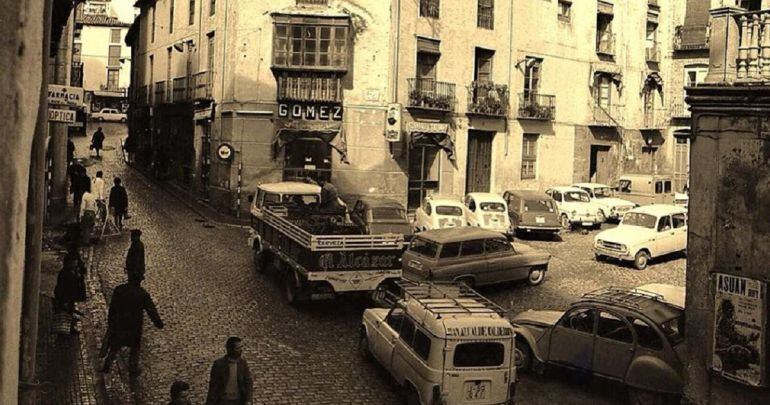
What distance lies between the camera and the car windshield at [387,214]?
20438 mm

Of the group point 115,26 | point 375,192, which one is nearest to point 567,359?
point 375,192

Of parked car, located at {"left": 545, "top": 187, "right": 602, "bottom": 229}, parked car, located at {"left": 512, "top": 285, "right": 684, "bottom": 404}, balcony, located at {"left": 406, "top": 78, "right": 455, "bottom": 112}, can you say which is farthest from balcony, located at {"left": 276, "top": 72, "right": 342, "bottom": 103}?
parked car, located at {"left": 512, "top": 285, "right": 684, "bottom": 404}

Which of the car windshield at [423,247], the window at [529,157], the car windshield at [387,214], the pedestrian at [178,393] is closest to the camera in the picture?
the pedestrian at [178,393]

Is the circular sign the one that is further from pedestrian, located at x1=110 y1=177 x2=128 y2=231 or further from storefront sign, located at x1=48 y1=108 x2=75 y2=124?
storefront sign, located at x1=48 y1=108 x2=75 y2=124

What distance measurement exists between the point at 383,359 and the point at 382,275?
10.6 ft

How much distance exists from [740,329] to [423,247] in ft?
27.4

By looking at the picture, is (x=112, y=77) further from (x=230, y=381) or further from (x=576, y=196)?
(x=230, y=381)

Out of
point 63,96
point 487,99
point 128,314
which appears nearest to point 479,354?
point 128,314

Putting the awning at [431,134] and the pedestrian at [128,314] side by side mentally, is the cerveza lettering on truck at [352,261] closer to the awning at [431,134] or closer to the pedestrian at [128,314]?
the pedestrian at [128,314]

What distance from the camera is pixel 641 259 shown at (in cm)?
2070

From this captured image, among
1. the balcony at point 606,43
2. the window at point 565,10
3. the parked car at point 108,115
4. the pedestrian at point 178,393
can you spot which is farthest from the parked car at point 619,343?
the parked car at point 108,115

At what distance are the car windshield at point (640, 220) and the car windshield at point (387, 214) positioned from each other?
24.1ft

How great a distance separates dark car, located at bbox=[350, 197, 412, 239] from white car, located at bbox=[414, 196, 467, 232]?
82.4 inches

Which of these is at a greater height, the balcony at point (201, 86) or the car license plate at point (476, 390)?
the balcony at point (201, 86)
